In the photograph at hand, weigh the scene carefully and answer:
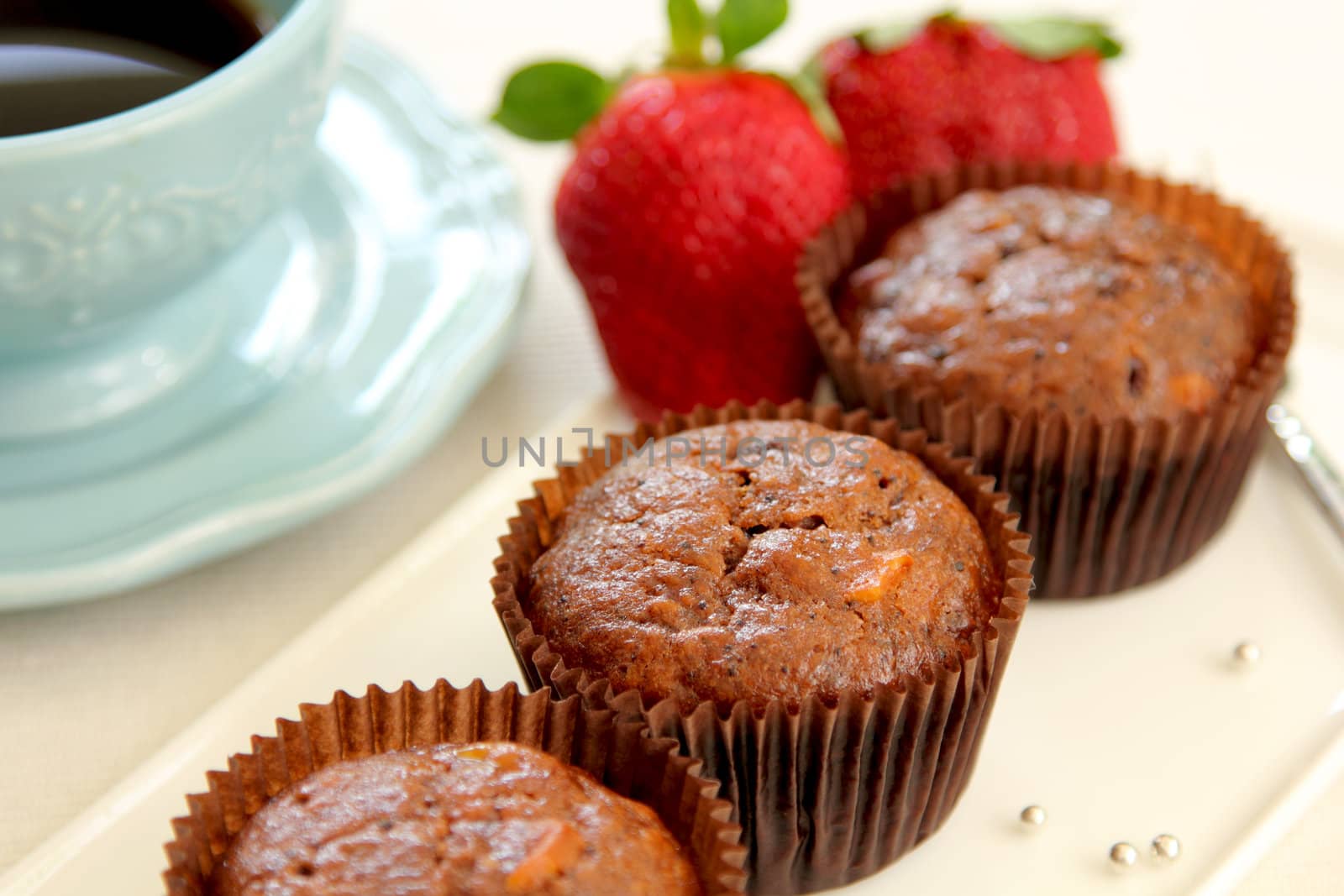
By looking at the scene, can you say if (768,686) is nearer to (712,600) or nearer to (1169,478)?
(712,600)

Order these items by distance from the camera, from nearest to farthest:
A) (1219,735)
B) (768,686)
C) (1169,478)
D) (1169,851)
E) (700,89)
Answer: (768,686)
(1169,851)
(1219,735)
(1169,478)
(700,89)

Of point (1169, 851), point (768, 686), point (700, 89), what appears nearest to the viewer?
point (768, 686)

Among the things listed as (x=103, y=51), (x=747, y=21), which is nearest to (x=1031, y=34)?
(x=747, y=21)

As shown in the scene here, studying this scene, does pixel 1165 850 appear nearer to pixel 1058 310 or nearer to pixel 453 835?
pixel 1058 310

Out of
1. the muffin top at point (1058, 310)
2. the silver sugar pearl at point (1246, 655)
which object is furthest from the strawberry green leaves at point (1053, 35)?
the silver sugar pearl at point (1246, 655)

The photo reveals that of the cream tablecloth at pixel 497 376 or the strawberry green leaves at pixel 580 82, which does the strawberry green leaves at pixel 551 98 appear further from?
the cream tablecloth at pixel 497 376

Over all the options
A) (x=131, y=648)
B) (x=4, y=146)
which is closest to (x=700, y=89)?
(x=4, y=146)

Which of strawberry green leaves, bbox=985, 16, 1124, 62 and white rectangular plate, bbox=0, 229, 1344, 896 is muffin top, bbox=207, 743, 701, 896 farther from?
strawberry green leaves, bbox=985, 16, 1124, 62
